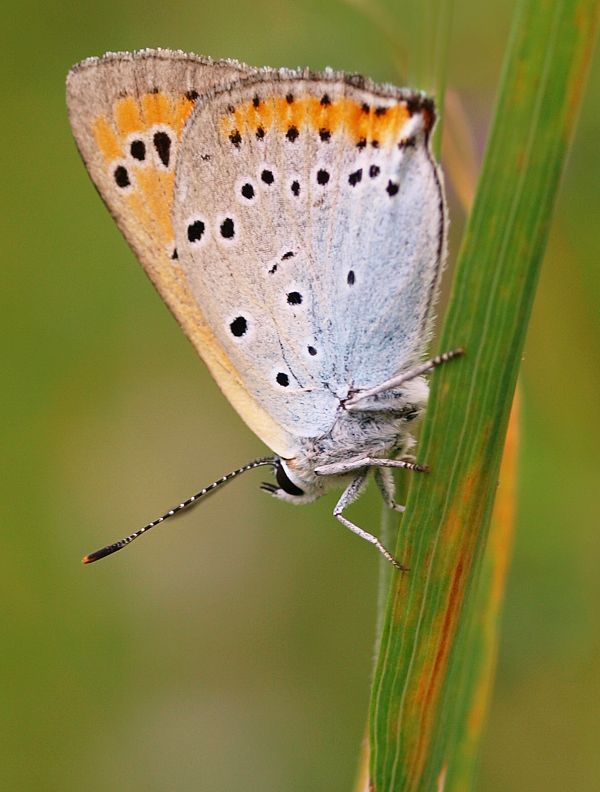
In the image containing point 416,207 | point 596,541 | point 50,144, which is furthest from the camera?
point 50,144

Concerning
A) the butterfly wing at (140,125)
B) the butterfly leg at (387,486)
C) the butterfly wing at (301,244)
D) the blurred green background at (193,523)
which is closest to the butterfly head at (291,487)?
the butterfly wing at (301,244)

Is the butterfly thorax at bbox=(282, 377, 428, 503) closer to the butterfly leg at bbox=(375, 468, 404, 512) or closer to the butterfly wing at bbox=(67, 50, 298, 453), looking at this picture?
the butterfly leg at bbox=(375, 468, 404, 512)

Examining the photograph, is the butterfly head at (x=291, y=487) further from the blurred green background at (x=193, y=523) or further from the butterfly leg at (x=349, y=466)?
the blurred green background at (x=193, y=523)

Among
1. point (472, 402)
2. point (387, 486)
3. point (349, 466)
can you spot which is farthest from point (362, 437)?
point (472, 402)

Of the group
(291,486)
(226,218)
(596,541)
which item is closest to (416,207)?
(226,218)

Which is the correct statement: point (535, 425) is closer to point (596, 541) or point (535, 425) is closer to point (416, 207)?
point (596, 541)

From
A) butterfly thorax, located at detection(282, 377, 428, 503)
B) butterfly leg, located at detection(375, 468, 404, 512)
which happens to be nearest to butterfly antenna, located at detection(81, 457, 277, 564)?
butterfly thorax, located at detection(282, 377, 428, 503)
